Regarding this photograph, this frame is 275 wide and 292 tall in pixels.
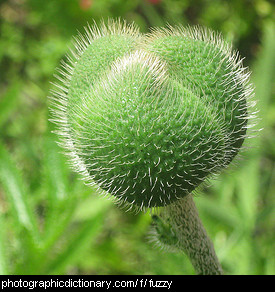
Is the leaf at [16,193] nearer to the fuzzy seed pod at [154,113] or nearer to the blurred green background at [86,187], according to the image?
the blurred green background at [86,187]

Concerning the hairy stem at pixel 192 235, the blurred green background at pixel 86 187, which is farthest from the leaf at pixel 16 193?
the hairy stem at pixel 192 235

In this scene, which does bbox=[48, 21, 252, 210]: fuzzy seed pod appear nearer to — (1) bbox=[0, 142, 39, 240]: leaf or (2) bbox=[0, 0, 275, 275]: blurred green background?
(2) bbox=[0, 0, 275, 275]: blurred green background

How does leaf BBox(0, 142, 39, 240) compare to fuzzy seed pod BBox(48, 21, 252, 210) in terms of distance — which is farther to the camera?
leaf BBox(0, 142, 39, 240)

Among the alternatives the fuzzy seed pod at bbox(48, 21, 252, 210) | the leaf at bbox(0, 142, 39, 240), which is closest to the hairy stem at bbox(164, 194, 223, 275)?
the fuzzy seed pod at bbox(48, 21, 252, 210)

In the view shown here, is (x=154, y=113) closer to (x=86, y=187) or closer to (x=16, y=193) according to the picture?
(x=86, y=187)

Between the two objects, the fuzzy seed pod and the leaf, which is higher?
the fuzzy seed pod

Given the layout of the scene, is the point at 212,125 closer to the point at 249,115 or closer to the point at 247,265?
the point at 249,115
